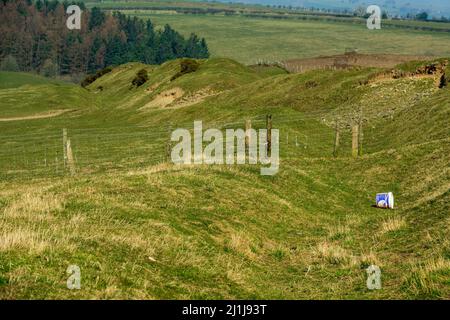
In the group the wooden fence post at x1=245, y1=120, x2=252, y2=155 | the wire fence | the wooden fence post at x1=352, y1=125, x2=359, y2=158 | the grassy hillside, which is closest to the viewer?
the grassy hillside

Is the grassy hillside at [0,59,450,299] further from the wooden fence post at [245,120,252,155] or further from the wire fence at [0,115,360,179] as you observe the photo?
the wooden fence post at [245,120,252,155]

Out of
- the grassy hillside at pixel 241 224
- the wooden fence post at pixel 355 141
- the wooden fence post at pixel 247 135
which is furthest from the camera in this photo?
the wooden fence post at pixel 355 141

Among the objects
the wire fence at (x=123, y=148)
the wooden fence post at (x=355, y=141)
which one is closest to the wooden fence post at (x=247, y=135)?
the wire fence at (x=123, y=148)

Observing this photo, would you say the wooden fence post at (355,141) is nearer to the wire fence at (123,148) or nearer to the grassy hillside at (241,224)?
the wire fence at (123,148)

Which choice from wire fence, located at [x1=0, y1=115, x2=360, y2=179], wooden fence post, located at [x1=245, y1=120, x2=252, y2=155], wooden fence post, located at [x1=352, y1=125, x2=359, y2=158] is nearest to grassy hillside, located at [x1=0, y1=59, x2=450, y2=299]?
wire fence, located at [x1=0, y1=115, x2=360, y2=179]

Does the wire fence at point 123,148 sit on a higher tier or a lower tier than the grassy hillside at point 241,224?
lower

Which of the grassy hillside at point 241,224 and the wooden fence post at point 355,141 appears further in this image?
the wooden fence post at point 355,141

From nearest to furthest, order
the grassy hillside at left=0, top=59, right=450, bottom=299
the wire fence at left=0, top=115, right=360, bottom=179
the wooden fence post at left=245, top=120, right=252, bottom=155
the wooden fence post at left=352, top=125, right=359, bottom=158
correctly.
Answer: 1. the grassy hillside at left=0, top=59, right=450, bottom=299
2. the wooden fence post at left=245, top=120, right=252, bottom=155
3. the wooden fence post at left=352, top=125, right=359, bottom=158
4. the wire fence at left=0, top=115, right=360, bottom=179

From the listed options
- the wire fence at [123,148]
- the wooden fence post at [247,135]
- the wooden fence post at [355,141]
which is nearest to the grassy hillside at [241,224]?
the wire fence at [123,148]

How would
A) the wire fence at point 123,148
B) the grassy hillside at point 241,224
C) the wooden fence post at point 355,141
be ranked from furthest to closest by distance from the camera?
1. the wire fence at point 123,148
2. the wooden fence post at point 355,141
3. the grassy hillside at point 241,224

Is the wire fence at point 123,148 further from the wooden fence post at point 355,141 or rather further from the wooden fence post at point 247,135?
the wooden fence post at point 247,135

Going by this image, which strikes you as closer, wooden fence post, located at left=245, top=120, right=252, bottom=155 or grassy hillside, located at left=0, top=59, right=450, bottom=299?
grassy hillside, located at left=0, top=59, right=450, bottom=299
